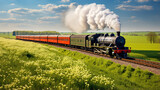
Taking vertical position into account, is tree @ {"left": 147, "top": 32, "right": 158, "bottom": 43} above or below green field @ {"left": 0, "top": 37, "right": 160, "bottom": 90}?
above

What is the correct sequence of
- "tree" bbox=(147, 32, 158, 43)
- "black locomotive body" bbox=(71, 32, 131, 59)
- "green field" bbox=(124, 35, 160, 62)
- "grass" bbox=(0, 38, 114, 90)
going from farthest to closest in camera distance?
"tree" bbox=(147, 32, 158, 43) < "green field" bbox=(124, 35, 160, 62) < "black locomotive body" bbox=(71, 32, 131, 59) < "grass" bbox=(0, 38, 114, 90)

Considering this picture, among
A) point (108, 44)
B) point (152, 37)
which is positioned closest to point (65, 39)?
point (108, 44)

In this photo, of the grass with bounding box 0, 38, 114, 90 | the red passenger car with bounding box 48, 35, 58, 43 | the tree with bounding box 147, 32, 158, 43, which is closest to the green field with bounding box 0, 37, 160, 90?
the grass with bounding box 0, 38, 114, 90

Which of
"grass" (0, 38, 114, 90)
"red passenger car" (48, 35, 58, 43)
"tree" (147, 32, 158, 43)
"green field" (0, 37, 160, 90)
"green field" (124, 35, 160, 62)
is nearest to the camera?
"grass" (0, 38, 114, 90)

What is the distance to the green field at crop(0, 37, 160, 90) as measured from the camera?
5469mm

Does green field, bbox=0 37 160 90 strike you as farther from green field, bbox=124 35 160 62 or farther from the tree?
the tree

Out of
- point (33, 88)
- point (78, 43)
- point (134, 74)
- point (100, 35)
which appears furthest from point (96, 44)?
point (33, 88)

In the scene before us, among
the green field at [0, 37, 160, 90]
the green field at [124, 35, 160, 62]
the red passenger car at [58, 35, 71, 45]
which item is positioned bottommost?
the green field at [124, 35, 160, 62]

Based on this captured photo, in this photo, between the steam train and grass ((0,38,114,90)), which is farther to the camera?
the steam train

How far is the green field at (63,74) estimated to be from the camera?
5.47m

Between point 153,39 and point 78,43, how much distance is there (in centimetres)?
5016

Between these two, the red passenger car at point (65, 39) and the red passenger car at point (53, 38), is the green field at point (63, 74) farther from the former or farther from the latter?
the red passenger car at point (53, 38)

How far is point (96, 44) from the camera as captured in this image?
23109mm

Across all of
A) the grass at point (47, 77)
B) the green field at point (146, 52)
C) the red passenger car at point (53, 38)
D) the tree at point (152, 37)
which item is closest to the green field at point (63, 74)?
the grass at point (47, 77)
